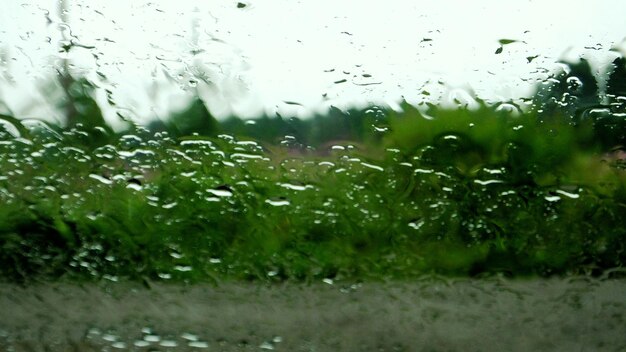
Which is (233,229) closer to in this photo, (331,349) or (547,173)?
(331,349)

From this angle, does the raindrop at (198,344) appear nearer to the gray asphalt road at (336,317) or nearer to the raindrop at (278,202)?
the gray asphalt road at (336,317)

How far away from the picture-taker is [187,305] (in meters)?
0.87

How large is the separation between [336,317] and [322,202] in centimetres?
15

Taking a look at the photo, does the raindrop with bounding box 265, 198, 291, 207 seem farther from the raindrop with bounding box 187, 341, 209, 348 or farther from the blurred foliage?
the raindrop with bounding box 187, 341, 209, 348

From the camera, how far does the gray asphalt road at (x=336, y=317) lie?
0.85m

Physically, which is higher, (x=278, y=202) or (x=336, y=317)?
(x=278, y=202)

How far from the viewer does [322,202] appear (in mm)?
883

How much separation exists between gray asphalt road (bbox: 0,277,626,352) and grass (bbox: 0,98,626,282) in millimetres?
24

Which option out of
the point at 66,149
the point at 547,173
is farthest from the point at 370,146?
the point at 66,149

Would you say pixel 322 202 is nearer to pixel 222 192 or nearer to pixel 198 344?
pixel 222 192

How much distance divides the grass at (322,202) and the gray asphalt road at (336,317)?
24mm

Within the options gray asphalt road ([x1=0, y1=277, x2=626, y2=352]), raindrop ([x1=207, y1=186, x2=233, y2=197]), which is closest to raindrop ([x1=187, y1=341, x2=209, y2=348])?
gray asphalt road ([x1=0, y1=277, x2=626, y2=352])

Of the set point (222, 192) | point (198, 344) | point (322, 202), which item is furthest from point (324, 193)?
point (198, 344)

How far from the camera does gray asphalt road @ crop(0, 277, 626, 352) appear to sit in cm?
85
